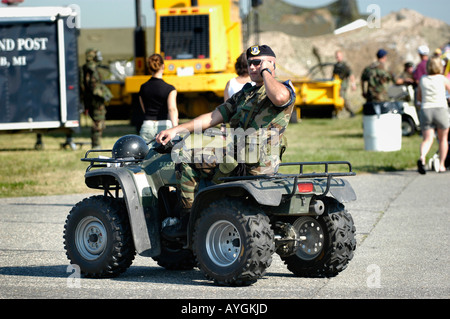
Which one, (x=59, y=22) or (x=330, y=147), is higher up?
(x=59, y=22)

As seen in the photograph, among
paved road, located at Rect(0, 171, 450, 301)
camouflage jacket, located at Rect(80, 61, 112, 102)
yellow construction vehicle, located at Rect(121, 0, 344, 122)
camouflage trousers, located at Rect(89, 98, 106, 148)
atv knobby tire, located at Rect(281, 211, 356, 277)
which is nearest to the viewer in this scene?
paved road, located at Rect(0, 171, 450, 301)

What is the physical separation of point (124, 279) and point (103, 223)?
46cm

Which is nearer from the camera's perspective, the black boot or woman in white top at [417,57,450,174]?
the black boot

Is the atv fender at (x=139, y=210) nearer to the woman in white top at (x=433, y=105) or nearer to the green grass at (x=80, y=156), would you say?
the green grass at (x=80, y=156)

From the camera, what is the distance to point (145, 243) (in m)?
6.50

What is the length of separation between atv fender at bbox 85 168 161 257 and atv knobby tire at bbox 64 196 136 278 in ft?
0.45

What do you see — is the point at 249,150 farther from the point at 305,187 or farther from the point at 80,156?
the point at 80,156

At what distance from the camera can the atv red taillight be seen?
20.2 ft

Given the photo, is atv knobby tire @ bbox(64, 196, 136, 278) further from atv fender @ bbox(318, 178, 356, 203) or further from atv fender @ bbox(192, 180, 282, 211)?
atv fender @ bbox(318, 178, 356, 203)

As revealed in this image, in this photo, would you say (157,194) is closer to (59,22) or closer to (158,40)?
(59,22)

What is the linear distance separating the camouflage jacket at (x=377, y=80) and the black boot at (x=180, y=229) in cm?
1343

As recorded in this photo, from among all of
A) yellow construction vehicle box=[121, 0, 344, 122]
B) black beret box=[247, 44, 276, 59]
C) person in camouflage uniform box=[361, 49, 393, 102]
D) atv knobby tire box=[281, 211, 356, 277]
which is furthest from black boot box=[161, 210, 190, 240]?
yellow construction vehicle box=[121, 0, 344, 122]

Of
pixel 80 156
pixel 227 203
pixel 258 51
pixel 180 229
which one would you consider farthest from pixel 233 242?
pixel 80 156

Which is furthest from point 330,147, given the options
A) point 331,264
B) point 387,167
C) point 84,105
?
point 331,264
